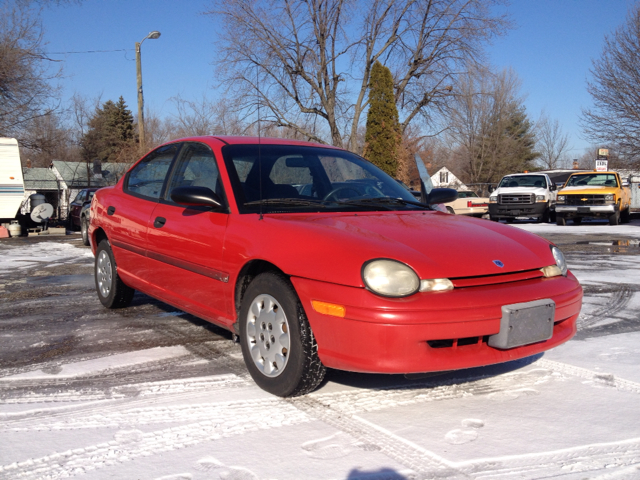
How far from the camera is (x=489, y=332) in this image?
115 inches

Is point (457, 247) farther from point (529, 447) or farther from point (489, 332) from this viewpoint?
point (529, 447)

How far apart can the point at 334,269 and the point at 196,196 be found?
3.95 feet

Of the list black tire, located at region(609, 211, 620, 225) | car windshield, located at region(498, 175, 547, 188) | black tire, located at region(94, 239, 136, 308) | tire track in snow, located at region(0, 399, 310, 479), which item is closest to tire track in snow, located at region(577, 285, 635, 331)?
tire track in snow, located at region(0, 399, 310, 479)

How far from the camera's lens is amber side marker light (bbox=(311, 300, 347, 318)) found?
2.89m

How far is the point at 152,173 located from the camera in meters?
5.01

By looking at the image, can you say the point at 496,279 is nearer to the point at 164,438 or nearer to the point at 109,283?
the point at 164,438

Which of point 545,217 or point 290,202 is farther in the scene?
point 545,217

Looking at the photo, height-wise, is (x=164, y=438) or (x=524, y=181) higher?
(x=524, y=181)

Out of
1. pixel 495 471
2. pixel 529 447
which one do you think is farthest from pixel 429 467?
pixel 529 447

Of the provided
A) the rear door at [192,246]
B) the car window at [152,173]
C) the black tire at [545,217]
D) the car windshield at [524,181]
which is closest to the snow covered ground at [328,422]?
the rear door at [192,246]

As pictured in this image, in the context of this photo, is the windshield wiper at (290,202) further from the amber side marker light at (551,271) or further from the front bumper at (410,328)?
the amber side marker light at (551,271)

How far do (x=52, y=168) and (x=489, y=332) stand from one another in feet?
164

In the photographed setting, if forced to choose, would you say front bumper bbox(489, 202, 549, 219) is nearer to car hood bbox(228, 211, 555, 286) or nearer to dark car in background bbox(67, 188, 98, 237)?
dark car in background bbox(67, 188, 98, 237)

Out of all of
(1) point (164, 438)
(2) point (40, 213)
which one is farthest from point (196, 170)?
(2) point (40, 213)
